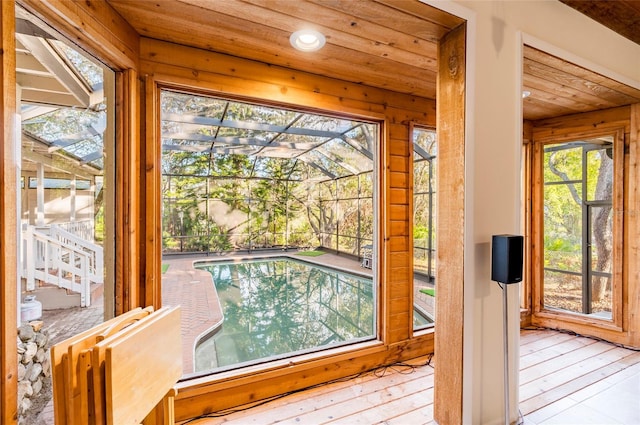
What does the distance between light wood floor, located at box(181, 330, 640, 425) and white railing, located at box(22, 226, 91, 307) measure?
1.05 metres

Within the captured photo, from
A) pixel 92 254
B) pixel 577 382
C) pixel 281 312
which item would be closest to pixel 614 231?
pixel 577 382

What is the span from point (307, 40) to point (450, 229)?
1.32 metres

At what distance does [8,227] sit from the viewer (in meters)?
0.90

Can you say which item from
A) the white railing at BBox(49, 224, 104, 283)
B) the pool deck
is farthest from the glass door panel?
the white railing at BBox(49, 224, 104, 283)

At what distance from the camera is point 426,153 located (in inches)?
163

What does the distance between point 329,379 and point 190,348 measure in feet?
5.18

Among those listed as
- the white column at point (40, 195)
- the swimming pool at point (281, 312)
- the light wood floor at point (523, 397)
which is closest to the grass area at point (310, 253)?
the swimming pool at point (281, 312)

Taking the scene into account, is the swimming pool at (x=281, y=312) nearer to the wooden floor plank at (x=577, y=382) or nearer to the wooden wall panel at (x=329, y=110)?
the wooden wall panel at (x=329, y=110)

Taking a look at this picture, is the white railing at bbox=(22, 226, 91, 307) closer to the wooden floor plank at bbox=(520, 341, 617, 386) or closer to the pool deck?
the pool deck

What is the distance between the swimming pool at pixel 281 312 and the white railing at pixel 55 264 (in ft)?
3.35

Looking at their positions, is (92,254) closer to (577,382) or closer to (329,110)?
(329,110)

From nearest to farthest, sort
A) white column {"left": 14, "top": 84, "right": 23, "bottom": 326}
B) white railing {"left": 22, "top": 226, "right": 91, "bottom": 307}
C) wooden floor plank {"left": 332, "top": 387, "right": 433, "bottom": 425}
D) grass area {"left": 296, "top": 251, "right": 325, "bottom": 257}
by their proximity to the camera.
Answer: white column {"left": 14, "top": 84, "right": 23, "bottom": 326} < white railing {"left": 22, "top": 226, "right": 91, "bottom": 307} < wooden floor plank {"left": 332, "top": 387, "right": 433, "bottom": 425} < grass area {"left": 296, "top": 251, "right": 325, "bottom": 257}

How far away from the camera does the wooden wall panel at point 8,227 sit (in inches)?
34.2

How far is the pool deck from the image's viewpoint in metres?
3.43
